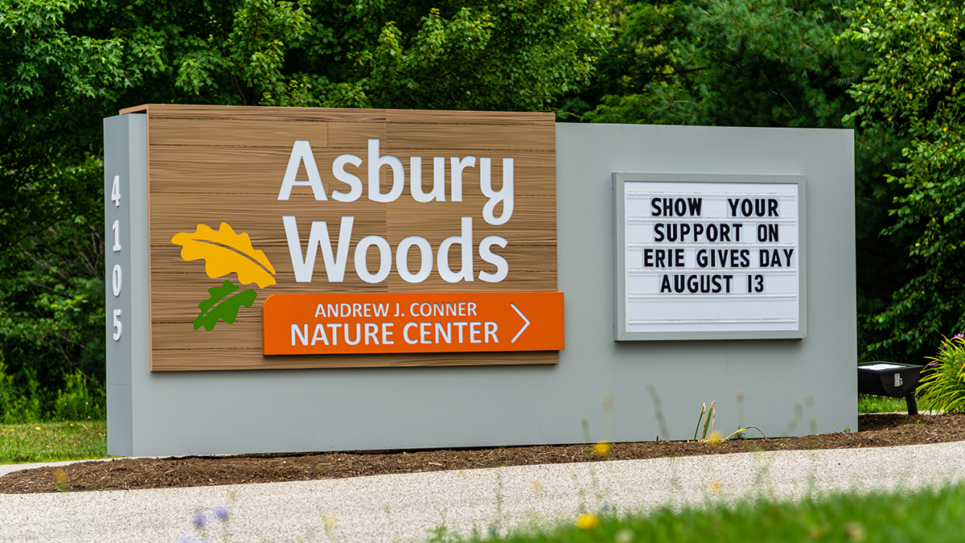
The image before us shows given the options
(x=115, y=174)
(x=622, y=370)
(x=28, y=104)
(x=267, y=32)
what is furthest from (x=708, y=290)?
(x=28, y=104)

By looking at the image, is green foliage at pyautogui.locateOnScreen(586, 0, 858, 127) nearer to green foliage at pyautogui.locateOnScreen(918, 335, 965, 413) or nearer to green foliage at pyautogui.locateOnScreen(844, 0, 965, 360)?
green foliage at pyautogui.locateOnScreen(844, 0, 965, 360)

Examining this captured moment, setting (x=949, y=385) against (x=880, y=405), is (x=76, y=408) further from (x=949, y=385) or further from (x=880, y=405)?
(x=949, y=385)

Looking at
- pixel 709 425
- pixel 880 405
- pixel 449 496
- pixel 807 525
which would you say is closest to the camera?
pixel 807 525

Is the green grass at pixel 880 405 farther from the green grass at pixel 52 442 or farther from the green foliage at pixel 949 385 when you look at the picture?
the green grass at pixel 52 442

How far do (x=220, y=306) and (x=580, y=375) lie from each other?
366cm

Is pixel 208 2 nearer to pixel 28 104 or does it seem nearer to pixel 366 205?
pixel 28 104

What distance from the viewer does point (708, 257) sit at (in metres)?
9.15

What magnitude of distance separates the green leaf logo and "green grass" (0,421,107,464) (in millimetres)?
2618

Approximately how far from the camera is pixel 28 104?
14.1 metres

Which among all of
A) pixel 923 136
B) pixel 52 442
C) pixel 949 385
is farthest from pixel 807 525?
pixel 923 136

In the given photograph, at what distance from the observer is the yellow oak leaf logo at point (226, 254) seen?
834 cm

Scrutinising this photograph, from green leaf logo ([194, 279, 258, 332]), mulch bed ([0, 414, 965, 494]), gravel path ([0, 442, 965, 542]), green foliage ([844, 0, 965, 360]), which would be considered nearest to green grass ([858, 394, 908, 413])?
green foliage ([844, 0, 965, 360])

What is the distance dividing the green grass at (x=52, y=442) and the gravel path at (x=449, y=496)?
3.06 metres

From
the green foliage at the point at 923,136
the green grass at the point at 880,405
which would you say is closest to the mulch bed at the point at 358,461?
the green grass at the point at 880,405
